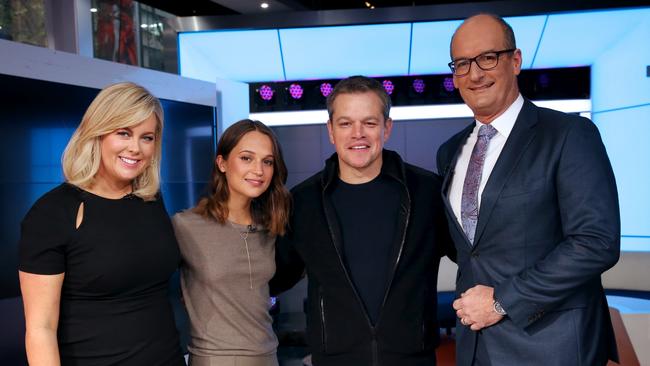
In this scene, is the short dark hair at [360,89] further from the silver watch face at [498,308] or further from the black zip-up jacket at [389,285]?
the silver watch face at [498,308]

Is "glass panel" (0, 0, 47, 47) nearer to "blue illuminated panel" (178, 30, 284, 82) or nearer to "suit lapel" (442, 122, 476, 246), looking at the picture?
"blue illuminated panel" (178, 30, 284, 82)

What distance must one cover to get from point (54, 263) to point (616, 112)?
7123mm

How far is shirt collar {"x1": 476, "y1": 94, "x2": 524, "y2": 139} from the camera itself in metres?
2.07

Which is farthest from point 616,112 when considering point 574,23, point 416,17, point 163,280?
point 163,280

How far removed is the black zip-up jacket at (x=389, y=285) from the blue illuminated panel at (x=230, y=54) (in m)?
5.14

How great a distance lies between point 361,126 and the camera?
88.7 inches

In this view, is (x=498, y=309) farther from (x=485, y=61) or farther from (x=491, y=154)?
(x=485, y=61)

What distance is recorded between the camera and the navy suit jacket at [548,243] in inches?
70.3

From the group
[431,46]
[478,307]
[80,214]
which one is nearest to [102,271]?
[80,214]

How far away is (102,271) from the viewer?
193 cm

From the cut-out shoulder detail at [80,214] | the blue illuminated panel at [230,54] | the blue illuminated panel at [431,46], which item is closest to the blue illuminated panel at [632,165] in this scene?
the blue illuminated panel at [431,46]

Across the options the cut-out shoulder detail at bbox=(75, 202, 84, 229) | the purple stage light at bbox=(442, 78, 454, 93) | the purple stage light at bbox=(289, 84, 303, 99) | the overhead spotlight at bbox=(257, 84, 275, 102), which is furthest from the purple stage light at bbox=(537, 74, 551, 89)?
the cut-out shoulder detail at bbox=(75, 202, 84, 229)

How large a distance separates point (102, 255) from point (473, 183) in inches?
50.4

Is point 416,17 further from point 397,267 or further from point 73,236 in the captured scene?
point 73,236
